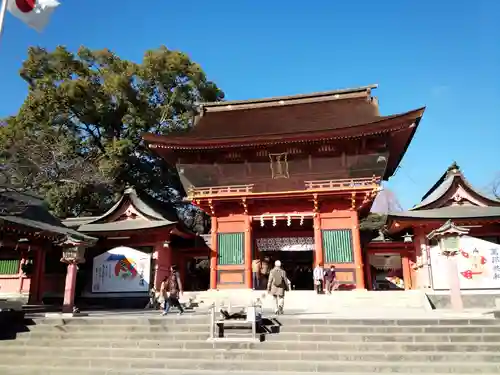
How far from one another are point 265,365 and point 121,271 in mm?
12330

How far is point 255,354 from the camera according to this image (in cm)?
866

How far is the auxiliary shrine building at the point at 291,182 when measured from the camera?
19.2 meters

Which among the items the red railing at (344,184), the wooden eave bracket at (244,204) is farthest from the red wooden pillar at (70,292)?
the red railing at (344,184)

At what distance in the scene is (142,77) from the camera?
101ft

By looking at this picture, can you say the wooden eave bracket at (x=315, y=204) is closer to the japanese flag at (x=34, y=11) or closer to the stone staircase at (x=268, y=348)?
the stone staircase at (x=268, y=348)

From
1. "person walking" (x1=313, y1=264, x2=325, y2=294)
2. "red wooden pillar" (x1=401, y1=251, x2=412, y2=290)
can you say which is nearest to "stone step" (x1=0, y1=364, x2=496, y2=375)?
"person walking" (x1=313, y1=264, x2=325, y2=294)

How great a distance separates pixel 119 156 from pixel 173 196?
6.28 metres

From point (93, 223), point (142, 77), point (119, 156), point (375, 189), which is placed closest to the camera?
point (375, 189)

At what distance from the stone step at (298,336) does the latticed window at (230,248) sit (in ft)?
32.6

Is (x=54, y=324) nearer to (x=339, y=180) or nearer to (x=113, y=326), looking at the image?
(x=113, y=326)

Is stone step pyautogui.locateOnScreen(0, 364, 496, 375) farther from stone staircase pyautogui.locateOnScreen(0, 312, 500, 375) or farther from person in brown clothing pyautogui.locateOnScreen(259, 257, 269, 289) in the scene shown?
person in brown clothing pyautogui.locateOnScreen(259, 257, 269, 289)

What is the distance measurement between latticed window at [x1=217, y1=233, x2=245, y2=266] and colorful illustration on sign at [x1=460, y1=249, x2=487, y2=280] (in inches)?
398

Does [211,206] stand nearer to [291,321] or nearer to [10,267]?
[10,267]

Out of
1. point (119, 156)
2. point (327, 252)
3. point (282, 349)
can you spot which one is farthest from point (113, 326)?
point (119, 156)
